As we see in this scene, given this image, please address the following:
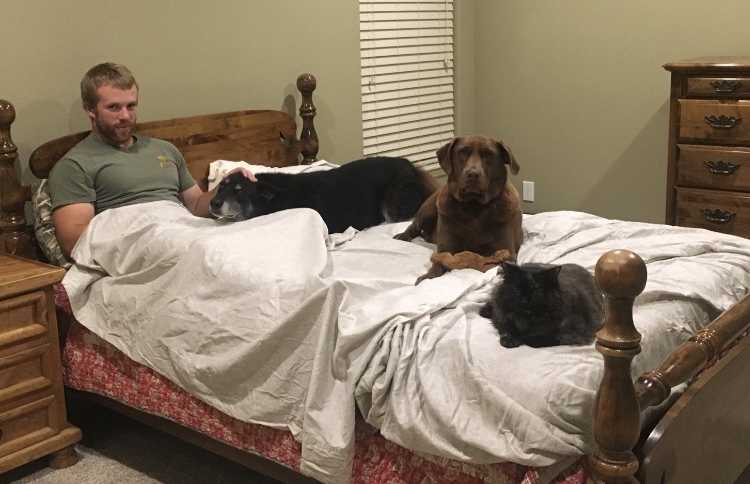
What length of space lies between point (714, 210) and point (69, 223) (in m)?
2.70

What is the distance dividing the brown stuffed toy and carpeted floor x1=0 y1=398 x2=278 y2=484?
848 millimetres

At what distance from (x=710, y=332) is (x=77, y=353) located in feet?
6.30

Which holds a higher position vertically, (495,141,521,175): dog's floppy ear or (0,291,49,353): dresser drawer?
(495,141,521,175): dog's floppy ear

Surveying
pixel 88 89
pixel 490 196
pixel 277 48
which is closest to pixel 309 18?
pixel 277 48

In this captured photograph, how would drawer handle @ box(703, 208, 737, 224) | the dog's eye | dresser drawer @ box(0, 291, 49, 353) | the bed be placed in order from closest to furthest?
the bed → dresser drawer @ box(0, 291, 49, 353) → the dog's eye → drawer handle @ box(703, 208, 737, 224)

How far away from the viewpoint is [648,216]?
14.8 feet

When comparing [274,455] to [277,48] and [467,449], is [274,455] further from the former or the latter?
[277,48]

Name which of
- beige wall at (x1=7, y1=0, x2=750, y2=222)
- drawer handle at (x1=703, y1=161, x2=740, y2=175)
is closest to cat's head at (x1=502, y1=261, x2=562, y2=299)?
beige wall at (x1=7, y1=0, x2=750, y2=222)

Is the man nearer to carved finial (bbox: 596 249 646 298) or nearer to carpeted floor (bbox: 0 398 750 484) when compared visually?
carpeted floor (bbox: 0 398 750 484)

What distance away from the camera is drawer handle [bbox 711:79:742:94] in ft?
11.4

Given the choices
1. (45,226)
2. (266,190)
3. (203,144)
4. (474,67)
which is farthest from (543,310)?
(474,67)

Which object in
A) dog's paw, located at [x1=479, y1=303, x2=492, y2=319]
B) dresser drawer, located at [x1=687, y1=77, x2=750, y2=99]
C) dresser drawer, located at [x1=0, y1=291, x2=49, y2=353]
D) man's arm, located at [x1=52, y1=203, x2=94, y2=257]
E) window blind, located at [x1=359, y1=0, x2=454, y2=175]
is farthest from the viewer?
window blind, located at [x1=359, y1=0, x2=454, y2=175]

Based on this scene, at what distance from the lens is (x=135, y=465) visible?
266 centimetres

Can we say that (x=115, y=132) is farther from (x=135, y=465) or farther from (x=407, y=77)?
(x=407, y=77)
